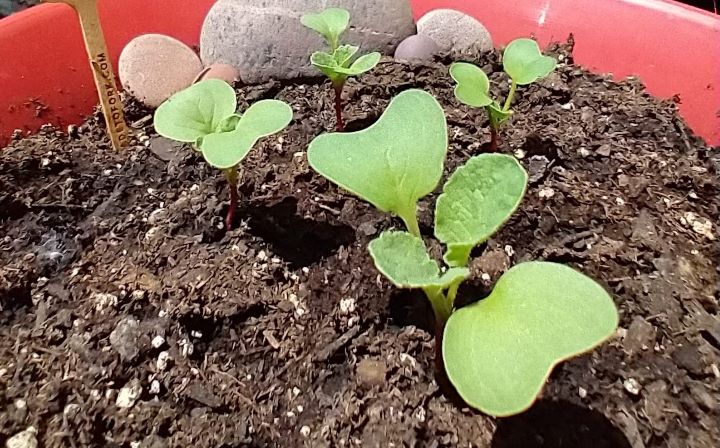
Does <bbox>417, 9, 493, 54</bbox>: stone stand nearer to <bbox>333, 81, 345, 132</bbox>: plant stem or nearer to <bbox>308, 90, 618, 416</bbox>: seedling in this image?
<bbox>333, 81, 345, 132</bbox>: plant stem

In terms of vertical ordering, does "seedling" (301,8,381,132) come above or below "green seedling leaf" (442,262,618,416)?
below

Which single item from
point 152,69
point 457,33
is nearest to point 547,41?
point 457,33

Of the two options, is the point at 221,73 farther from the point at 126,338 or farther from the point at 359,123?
the point at 126,338

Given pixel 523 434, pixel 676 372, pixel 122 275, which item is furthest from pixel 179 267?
pixel 676 372

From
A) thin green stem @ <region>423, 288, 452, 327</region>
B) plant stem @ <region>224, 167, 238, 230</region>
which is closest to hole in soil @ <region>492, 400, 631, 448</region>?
thin green stem @ <region>423, 288, 452, 327</region>

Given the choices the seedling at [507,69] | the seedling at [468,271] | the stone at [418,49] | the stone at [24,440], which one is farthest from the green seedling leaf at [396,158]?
the stone at [418,49]

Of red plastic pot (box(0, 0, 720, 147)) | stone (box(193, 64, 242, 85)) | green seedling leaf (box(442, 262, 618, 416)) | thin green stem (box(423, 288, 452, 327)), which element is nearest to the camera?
green seedling leaf (box(442, 262, 618, 416))
